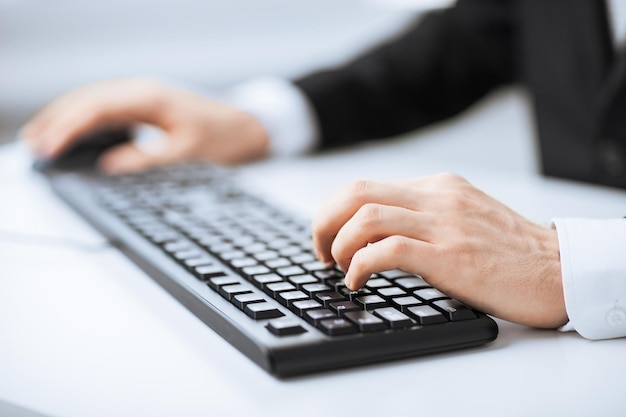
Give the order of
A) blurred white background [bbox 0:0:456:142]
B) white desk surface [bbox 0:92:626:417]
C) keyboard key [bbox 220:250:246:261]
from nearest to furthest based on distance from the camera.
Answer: white desk surface [bbox 0:92:626:417] → keyboard key [bbox 220:250:246:261] → blurred white background [bbox 0:0:456:142]

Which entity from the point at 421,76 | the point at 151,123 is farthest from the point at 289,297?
the point at 421,76

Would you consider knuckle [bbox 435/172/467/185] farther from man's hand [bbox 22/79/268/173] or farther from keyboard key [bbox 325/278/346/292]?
man's hand [bbox 22/79/268/173]

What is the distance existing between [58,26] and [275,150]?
109 cm

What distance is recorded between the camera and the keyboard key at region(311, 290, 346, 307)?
0.54m

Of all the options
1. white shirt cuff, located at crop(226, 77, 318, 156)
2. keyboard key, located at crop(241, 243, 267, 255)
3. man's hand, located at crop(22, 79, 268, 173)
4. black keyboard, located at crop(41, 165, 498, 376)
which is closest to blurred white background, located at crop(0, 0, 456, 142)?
white shirt cuff, located at crop(226, 77, 318, 156)

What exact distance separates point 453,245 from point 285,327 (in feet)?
0.43

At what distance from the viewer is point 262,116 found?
126 centimetres

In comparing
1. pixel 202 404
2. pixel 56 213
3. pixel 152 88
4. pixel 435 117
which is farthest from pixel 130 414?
pixel 435 117

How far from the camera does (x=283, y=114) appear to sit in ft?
4.11

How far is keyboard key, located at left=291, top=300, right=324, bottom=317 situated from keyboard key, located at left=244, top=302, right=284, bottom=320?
0.04ft

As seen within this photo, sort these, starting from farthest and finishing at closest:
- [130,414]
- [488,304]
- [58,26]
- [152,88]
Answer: [58,26]
[152,88]
[488,304]
[130,414]

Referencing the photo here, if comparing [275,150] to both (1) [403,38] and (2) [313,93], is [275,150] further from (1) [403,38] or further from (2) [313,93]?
(1) [403,38]

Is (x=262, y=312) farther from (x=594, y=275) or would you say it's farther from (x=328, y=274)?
(x=594, y=275)

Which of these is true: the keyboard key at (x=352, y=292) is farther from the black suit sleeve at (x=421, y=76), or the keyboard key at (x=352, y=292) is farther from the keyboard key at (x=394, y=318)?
the black suit sleeve at (x=421, y=76)
